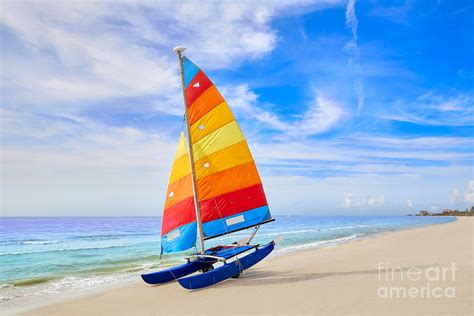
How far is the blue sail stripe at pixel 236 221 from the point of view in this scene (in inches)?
498

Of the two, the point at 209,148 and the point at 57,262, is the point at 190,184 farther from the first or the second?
the point at 57,262

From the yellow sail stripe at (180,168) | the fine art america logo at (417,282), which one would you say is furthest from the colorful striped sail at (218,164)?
the fine art america logo at (417,282)

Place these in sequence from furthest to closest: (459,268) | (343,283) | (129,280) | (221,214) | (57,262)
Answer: (57,262) < (129,280) < (221,214) < (459,268) < (343,283)

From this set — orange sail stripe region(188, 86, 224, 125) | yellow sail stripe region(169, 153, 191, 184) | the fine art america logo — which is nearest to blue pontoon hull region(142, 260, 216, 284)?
yellow sail stripe region(169, 153, 191, 184)

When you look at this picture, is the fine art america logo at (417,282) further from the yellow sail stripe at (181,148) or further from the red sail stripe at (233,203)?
the yellow sail stripe at (181,148)

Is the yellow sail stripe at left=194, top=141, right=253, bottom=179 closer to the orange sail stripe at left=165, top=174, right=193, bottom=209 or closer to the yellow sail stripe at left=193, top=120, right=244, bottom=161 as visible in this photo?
the yellow sail stripe at left=193, top=120, right=244, bottom=161

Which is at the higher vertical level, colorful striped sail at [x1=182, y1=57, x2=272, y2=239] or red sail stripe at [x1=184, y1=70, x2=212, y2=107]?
red sail stripe at [x1=184, y1=70, x2=212, y2=107]

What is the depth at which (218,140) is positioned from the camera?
13023 mm

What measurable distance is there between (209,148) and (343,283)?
249 inches

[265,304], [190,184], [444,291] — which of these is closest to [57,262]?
[190,184]

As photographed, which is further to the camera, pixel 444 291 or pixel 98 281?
pixel 98 281

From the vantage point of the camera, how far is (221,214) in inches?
504

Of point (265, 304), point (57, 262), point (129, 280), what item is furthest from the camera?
point (57, 262)

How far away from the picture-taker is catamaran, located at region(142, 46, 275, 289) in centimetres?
1230
